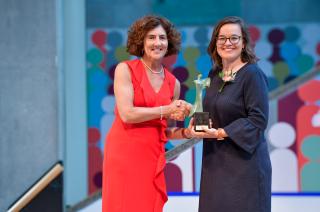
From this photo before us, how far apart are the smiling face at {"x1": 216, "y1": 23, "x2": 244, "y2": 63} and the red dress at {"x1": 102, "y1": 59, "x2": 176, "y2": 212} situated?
1.18 ft

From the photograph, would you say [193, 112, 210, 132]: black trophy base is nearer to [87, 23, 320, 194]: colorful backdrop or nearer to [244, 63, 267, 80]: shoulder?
[244, 63, 267, 80]: shoulder

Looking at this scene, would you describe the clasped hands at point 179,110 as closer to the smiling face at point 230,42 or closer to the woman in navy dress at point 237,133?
the woman in navy dress at point 237,133

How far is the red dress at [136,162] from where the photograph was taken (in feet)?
6.45

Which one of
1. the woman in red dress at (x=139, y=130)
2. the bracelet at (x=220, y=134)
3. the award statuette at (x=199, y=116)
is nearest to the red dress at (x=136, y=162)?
the woman in red dress at (x=139, y=130)

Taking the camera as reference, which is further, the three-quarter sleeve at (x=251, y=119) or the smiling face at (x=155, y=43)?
the smiling face at (x=155, y=43)


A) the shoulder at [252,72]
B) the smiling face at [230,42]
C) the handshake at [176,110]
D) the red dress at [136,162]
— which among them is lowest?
the red dress at [136,162]

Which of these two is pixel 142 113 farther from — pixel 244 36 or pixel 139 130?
pixel 244 36

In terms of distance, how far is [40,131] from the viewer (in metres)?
3.39

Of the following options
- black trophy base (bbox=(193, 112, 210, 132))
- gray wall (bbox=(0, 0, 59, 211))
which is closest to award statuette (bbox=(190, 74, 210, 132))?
black trophy base (bbox=(193, 112, 210, 132))

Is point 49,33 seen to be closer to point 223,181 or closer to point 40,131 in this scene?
point 40,131

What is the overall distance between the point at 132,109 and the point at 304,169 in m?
1.73

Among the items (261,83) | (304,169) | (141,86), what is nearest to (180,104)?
(141,86)

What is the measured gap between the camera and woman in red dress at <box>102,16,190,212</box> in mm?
1950

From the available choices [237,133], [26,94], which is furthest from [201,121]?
[26,94]
